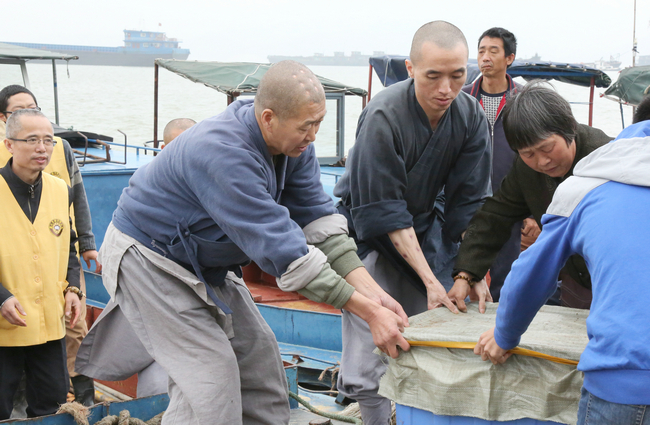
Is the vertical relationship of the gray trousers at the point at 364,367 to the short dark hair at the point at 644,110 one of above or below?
below

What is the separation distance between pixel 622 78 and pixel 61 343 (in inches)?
338

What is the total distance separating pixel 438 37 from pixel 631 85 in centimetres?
767

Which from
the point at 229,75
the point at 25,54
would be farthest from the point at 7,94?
the point at 25,54

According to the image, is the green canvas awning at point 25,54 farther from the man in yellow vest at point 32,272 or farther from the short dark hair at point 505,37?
the short dark hair at point 505,37

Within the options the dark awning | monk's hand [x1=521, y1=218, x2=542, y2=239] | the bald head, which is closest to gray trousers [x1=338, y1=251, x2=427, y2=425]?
monk's hand [x1=521, y1=218, x2=542, y2=239]

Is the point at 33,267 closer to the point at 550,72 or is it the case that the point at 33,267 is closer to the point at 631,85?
the point at 550,72

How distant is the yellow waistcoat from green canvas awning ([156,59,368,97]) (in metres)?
4.52

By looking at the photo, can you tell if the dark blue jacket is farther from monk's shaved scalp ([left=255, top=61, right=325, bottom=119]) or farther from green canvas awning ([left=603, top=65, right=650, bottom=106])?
green canvas awning ([left=603, top=65, right=650, bottom=106])

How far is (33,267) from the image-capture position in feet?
10.7

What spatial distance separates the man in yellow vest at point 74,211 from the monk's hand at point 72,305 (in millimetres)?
114

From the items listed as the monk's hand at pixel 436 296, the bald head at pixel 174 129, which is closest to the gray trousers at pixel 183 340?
the monk's hand at pixel 436 296

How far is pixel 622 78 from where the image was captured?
947 centimetres

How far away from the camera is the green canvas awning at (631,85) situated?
29.8 feet

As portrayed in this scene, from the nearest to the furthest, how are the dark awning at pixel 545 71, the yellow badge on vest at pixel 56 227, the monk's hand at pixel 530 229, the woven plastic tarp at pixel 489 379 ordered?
the woven plastic tarp at pixel 489 379 < the yellow badge on vest at pixel 56 227 < the monk's hand at pixel 530 229 < the dark awning at pixel 545 71
